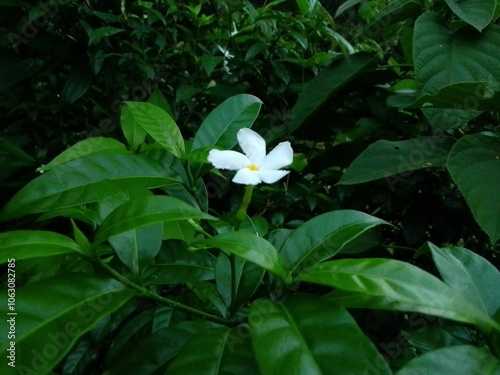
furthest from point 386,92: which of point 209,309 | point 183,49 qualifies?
point 209,309

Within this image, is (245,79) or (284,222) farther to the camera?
(245,79)

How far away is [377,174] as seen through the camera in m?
0.92

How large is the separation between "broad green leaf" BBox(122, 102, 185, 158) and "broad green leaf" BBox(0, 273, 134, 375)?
191mm

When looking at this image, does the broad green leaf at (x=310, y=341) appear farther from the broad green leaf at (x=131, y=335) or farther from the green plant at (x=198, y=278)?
the broad green leaf at (x=131, y=335)

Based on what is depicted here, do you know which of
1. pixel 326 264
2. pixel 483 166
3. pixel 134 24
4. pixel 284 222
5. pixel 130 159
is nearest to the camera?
pixel 326 264

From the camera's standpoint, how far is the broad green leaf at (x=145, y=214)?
0.42 metres

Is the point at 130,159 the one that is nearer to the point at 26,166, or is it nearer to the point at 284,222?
the point at 284,222

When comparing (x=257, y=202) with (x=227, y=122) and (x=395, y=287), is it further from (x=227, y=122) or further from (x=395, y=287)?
(x=395, y=287)

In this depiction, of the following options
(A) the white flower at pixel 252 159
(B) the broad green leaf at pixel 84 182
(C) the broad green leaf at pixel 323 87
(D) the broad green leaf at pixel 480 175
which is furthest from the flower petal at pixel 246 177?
(C) the broad green leaf at pixel 323 87

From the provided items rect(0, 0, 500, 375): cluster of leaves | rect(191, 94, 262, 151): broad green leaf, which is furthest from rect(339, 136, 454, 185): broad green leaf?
rect(191, 94, 262, 151): broad green leaf

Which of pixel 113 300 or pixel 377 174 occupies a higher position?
pixel 113 300

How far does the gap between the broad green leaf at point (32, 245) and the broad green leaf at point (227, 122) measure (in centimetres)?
23

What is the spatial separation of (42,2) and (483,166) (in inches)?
39.1

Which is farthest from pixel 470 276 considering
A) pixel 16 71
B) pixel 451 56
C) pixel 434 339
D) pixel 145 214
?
pixel 16 71
